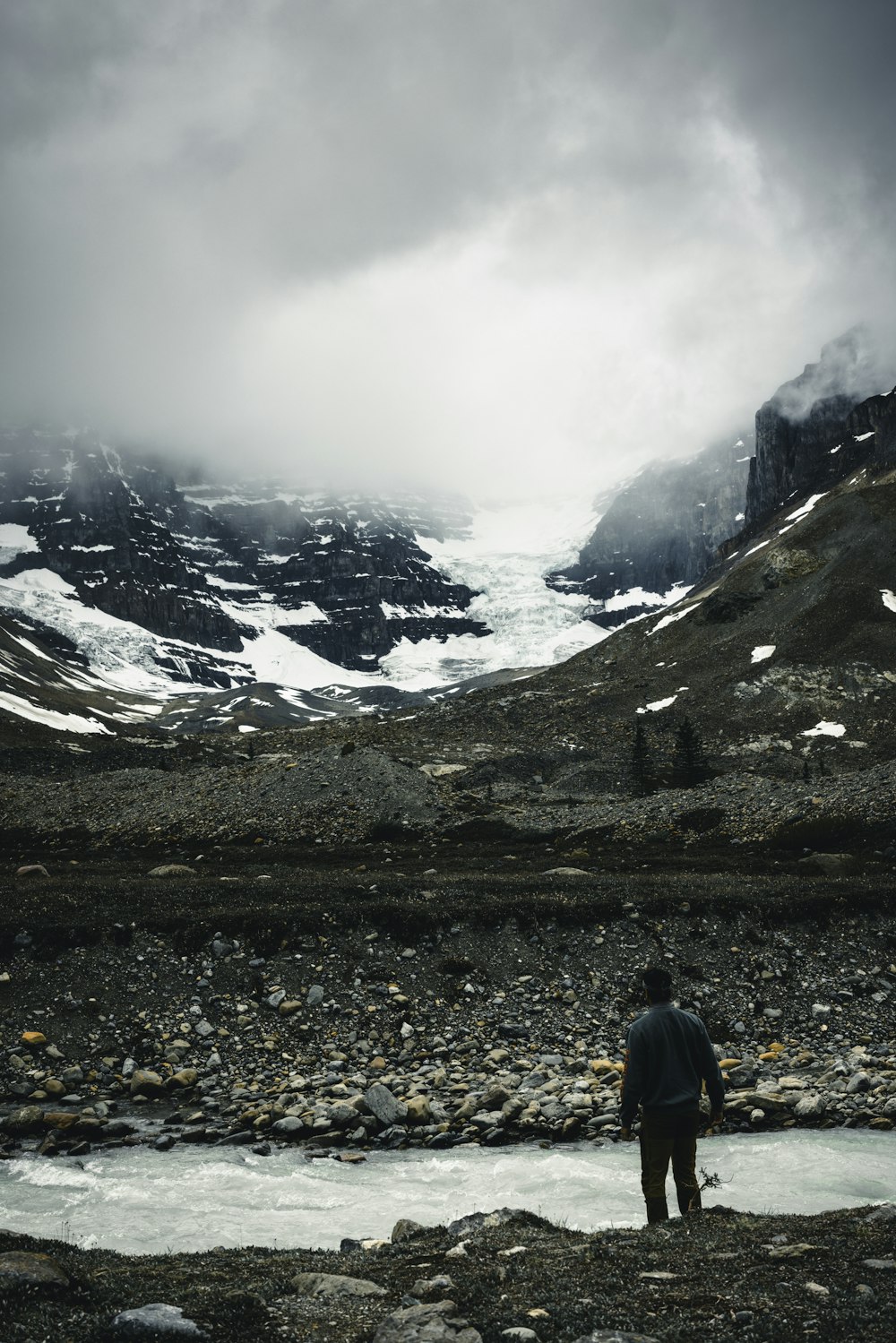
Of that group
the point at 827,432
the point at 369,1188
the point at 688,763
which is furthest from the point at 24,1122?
the point at 827,432

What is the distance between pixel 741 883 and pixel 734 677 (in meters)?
63.9

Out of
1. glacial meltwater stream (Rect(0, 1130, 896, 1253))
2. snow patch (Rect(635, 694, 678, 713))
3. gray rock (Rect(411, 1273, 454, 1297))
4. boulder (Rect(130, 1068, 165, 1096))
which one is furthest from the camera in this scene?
snow patch (Rect(635, 694, 678, 713))

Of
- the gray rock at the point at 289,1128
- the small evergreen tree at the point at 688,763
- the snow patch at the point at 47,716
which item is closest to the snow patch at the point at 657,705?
the small evergreen tree at the point at 688,763

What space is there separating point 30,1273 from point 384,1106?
28.5 ft

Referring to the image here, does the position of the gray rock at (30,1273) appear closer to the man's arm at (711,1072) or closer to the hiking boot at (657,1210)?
the hiking boot at (657,1210)

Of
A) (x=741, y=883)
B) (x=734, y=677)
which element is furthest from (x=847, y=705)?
(x=741, y=883)

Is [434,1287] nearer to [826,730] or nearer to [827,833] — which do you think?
[827,833]

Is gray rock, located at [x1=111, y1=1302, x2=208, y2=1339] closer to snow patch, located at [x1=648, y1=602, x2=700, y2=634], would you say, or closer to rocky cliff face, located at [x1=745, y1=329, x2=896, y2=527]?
snow patch, located at [x1=648, y1=602, x2=700, y2=634]

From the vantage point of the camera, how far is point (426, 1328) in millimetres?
5922

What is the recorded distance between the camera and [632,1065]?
9.50 metres

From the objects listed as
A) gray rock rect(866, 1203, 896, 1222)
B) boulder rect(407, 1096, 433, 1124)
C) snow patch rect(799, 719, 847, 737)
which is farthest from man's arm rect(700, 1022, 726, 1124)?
snow patch rect(799, 719, 847, 737)

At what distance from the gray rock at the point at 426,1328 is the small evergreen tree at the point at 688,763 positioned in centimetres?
5143

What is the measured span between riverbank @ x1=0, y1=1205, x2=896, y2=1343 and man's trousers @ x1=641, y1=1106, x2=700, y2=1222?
0.47 m

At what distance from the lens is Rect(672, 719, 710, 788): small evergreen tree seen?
55.7 m
